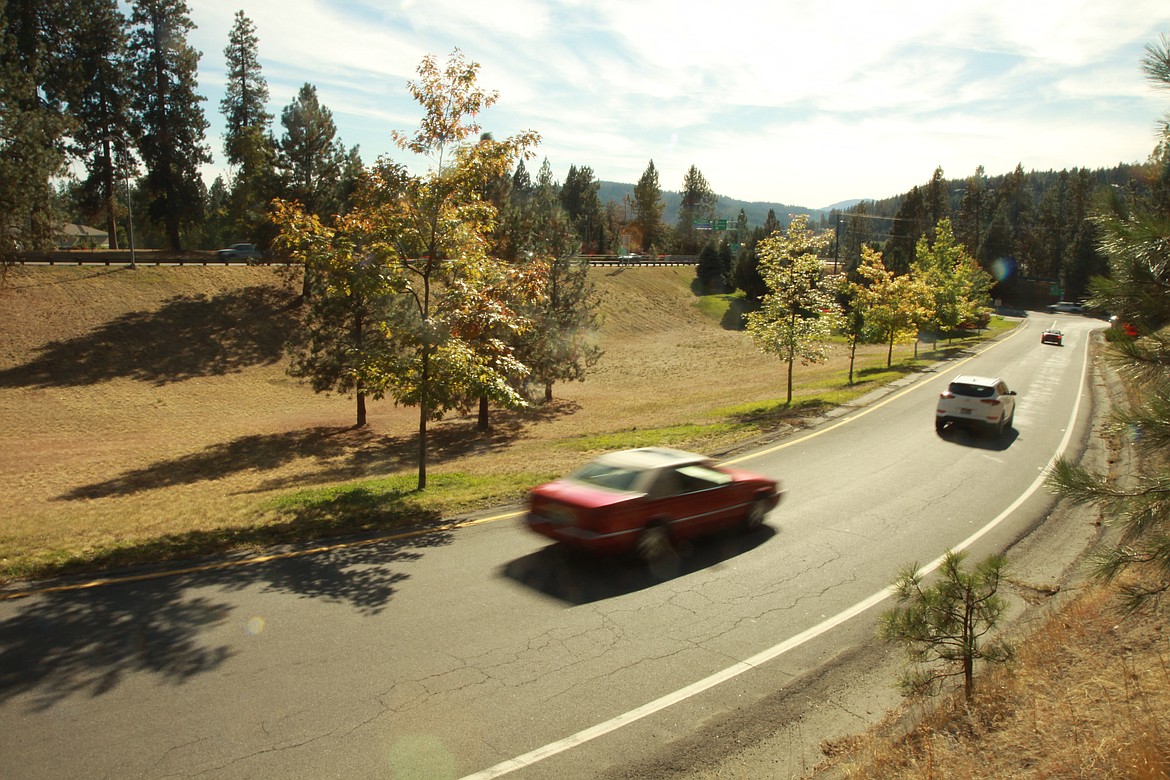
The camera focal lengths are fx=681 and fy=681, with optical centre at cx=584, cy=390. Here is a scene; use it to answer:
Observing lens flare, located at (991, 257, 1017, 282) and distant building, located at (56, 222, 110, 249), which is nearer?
distant building, located at (56, 222, 110, 249)

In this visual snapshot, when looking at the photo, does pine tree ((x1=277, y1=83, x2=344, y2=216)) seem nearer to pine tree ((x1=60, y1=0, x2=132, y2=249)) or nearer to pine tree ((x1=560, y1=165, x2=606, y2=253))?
pine tree ((x1=60, y1=0, x2=132, y2=249))

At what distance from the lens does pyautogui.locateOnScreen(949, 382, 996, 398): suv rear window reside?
739 inches

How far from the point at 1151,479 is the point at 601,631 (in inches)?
199

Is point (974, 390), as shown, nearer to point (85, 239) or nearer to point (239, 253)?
point (239, 253)

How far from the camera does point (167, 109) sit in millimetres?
47406

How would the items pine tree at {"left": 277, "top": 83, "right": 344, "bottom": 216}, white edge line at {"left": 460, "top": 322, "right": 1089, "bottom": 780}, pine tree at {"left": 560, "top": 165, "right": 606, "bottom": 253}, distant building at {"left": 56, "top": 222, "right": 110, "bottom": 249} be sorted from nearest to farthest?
white edge line at {"left": 460, "top": 322, "right": 1089, "bottom": 780}, pine tree at {"left": 277, "top": 83, "right": 344, "bottom": 216}, distant building at {"left": 56, "top": 222, "right": 110, "bottom": 249}, pine tree at {"left": 560, "top": 165, "right": 606, "bottom": 253}

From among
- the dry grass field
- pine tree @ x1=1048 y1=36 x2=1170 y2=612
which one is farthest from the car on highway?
pine tree @ x1=1048 y1=36 x2=1170 y2=612

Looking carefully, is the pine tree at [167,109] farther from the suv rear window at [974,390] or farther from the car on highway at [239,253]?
the suv rear window at [974,390]

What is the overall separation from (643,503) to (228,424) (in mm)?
24960

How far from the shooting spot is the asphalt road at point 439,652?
5.30 meters

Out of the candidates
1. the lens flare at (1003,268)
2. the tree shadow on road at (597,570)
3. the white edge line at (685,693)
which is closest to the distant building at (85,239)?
the tree shadow on road at (597,570)

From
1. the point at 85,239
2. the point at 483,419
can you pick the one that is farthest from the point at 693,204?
the point at 483,419

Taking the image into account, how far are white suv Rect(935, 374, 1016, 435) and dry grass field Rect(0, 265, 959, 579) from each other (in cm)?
417

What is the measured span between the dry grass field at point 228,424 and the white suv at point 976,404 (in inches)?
164
